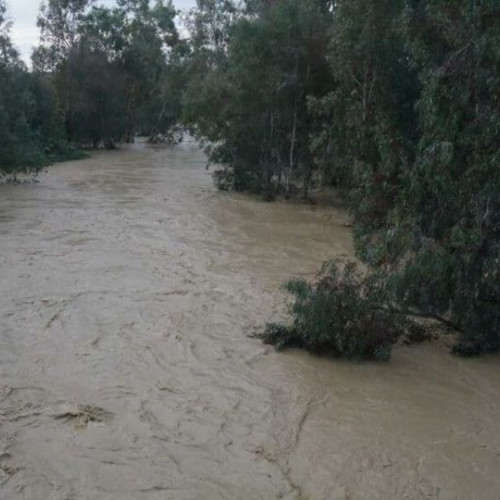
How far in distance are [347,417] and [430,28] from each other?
457 centimetres

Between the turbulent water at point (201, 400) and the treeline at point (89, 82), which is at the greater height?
the treeline at point (89, 82)

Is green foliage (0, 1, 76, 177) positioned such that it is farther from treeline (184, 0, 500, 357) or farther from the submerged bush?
the submerged bush

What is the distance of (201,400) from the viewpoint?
586 cm

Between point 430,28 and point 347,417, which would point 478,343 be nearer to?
point 347,417

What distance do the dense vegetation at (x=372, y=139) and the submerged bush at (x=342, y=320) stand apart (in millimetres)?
16

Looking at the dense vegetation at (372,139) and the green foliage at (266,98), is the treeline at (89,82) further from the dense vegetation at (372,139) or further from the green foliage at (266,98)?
the green foliage at (266,98)

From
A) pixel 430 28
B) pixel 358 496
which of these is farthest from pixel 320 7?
pixel 358 496

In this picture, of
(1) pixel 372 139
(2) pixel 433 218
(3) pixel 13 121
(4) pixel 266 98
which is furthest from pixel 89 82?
(2) pixel 433 218

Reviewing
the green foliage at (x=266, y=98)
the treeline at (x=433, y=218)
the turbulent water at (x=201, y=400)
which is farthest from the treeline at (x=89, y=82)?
the treeline at (x=433, y=218)

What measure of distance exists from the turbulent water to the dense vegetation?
0.58 metres

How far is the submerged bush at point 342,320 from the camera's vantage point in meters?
6.87

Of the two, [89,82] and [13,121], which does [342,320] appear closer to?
[13,121]

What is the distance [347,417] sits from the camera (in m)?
5.70

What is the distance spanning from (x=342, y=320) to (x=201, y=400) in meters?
1.87
